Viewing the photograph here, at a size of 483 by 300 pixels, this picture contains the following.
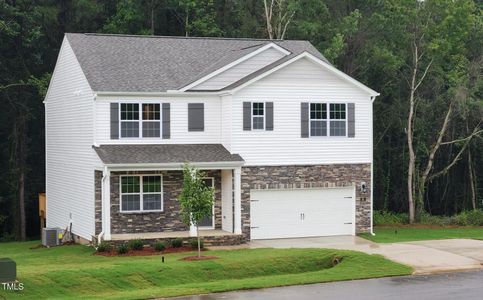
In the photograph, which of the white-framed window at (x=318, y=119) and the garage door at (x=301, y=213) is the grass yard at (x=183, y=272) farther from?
the white-framed window at (x=318, y=119)

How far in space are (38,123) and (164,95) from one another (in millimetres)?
17063

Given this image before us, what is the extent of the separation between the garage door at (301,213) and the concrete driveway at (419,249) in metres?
0.60

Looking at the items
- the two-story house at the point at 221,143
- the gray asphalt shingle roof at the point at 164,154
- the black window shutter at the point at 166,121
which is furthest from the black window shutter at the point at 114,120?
the black window shutter at the point at 166,121

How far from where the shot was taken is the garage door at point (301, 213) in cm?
3281

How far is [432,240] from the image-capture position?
32.5 meters

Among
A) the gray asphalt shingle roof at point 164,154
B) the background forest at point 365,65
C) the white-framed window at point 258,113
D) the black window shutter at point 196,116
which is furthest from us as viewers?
the background forest at point 365,65

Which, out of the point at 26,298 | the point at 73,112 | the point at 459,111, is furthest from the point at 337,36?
the point at 26,298

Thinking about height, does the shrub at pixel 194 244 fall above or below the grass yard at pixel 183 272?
above

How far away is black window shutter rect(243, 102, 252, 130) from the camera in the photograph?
32406mm

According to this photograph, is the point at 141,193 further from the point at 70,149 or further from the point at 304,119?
the point at 304,119

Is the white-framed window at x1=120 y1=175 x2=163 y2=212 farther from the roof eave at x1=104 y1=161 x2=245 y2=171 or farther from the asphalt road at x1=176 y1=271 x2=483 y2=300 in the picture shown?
the asphalt road at x1=176 y1=271 x2=483 y2=300

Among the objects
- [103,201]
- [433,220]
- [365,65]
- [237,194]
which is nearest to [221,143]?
[237,194]

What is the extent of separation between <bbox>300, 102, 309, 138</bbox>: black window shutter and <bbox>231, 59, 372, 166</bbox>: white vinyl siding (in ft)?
0.38

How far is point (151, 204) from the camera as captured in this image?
31672 mm
